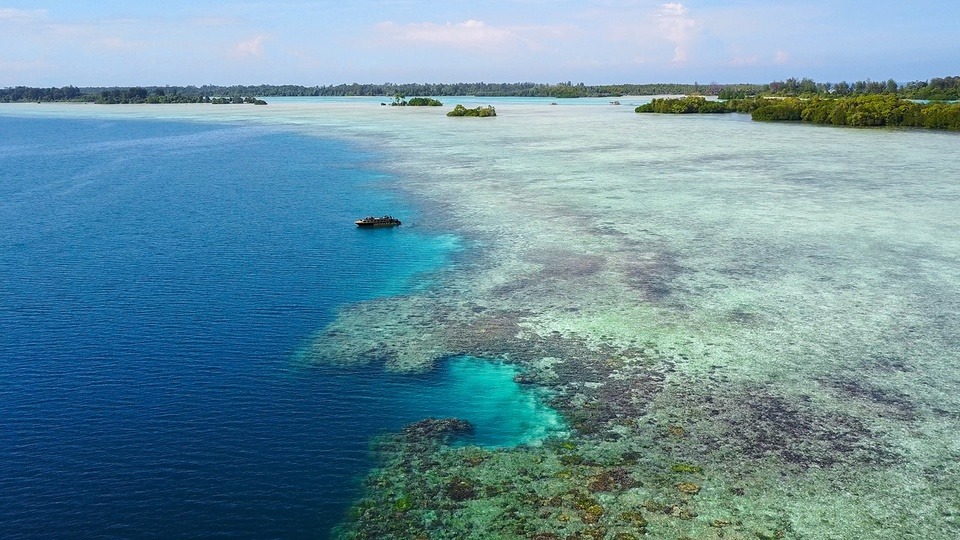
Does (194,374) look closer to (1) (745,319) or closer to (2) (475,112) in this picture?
(1) (745,319)

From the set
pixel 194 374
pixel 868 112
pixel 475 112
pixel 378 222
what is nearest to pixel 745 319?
pixel 194 374

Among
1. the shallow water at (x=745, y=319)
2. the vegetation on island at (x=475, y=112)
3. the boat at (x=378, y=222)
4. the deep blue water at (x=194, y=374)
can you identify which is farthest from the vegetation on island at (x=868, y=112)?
the boat at (x=378, y=222)

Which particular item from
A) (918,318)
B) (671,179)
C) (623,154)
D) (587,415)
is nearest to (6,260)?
(587,415)

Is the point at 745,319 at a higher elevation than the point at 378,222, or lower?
lower

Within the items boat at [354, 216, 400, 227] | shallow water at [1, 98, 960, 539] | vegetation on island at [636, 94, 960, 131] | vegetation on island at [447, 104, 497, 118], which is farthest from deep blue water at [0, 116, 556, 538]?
vegetation on island at [447, 104, 497, 118]

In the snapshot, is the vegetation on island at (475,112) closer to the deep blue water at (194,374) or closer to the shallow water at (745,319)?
the shallow water at (745,319)

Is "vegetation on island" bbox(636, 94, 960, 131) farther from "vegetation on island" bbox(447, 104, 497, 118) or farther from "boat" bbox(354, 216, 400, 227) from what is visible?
"boat" bbox(354, 216, 400, 227)
